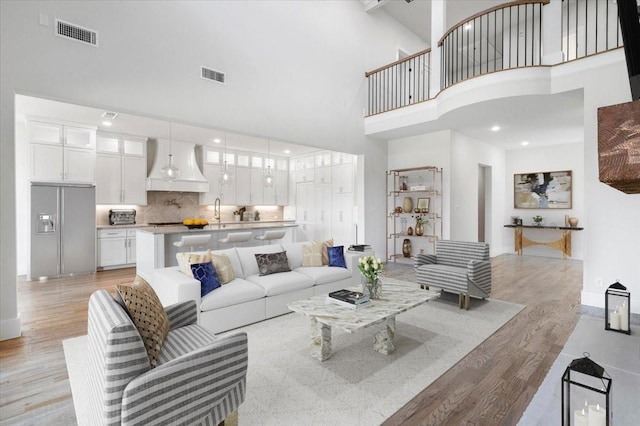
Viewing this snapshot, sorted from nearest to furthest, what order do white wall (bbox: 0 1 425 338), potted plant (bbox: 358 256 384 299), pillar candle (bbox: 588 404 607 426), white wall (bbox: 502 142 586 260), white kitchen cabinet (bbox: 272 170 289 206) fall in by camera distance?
pillar candle (bbox: 588 404 607 426) → potted plant (bbox: 358 256 384 299) → white wall (bbox: 0 1 425 338) → white wall (bbox: 502 142 586 260) → white kitchen cabinet (bbox: 272 170 289 206)

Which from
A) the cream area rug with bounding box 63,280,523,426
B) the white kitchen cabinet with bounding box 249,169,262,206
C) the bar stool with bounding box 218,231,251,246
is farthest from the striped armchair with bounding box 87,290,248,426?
the white kitchen cabinet with bounding box 249,169,262,206

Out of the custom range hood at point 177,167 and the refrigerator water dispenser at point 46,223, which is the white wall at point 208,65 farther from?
the custom range hood at point 177,167

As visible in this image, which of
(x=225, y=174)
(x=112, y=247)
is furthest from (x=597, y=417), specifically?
(x=112, y=247)

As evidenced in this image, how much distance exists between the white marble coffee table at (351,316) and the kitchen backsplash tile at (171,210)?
241 inches

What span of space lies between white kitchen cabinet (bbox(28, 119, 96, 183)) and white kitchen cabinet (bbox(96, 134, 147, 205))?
0.26 meters

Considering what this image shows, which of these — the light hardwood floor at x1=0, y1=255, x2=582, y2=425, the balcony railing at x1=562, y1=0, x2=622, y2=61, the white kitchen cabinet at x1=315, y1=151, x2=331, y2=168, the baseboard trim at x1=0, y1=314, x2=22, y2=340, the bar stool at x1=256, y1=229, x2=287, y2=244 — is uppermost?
the balcony railing at x1=562, y1=0, x2=622, y2=61

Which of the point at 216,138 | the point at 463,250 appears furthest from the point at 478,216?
the point at 216,138

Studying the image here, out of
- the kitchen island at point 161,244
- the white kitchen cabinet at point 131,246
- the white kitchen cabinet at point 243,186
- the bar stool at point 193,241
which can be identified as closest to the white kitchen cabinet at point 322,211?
the white kitchen cabinet at point 243,186

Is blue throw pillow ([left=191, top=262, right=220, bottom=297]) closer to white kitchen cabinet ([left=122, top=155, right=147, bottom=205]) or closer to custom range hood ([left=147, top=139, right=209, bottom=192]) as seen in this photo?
custom range hood ([left=147, top=139, right=209, bottom=192])

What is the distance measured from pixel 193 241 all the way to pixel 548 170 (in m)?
8.37

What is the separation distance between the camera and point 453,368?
257 cm

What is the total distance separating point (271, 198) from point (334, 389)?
7432mm

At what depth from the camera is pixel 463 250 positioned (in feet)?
14.7

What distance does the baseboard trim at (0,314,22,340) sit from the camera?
10.2 ft
